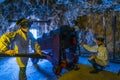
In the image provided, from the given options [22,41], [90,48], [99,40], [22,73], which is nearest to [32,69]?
[22,73]

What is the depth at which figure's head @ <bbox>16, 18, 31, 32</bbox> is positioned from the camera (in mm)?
2832

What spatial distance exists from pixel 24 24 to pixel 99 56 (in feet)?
2.69

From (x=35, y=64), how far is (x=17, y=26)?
41 centimetres

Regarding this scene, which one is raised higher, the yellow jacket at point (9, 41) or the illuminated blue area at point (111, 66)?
the yellow jacket at point (9, 41)

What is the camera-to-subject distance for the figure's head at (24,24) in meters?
2.83

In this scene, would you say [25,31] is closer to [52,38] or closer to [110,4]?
[52,38]

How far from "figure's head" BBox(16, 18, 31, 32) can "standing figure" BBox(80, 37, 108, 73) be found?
595 millimetres

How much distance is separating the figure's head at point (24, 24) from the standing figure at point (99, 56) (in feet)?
1.95

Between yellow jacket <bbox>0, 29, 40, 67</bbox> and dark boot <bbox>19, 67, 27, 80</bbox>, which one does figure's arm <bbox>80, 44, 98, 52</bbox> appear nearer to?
yellow jacket <bbox>0, 29, 40, 67</bbox>

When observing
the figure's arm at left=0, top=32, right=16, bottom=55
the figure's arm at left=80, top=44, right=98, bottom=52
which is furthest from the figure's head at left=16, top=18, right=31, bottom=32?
the figure's arm at left=80, top=44, right=98, bottom=52

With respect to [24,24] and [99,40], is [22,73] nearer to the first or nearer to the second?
[24,24]

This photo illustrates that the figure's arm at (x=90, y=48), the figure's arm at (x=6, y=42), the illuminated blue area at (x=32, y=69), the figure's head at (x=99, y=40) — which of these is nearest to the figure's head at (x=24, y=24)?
the figure's arm at (x=6, y=42)

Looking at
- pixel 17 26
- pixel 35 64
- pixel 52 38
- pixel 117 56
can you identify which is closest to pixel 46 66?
pixel 35 64

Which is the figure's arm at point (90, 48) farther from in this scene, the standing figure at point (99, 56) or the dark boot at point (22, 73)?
the dark boot at point (22, 73)
